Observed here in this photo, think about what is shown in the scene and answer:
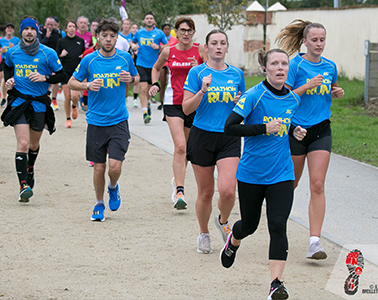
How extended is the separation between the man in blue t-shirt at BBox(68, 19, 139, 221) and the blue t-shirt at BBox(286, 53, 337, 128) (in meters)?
1.93

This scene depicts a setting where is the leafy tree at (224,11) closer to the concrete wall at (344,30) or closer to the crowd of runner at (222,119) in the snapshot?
the concrete wall at (344,30)

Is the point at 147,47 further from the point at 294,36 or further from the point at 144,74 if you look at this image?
the point at 294,36

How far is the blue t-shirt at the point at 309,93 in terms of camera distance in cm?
549

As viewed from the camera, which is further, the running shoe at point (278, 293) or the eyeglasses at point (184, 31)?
the eyeglasses at point (184, 31)

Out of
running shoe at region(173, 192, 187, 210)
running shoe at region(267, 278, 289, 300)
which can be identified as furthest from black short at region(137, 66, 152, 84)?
running shoe at region(267, 278, 289, 300)

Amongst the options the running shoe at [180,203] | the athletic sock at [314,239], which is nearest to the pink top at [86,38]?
the running shoe at [180,203]

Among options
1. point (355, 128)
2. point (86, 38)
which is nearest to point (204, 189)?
point (355, 128)

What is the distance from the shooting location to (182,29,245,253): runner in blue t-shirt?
545 centimetres

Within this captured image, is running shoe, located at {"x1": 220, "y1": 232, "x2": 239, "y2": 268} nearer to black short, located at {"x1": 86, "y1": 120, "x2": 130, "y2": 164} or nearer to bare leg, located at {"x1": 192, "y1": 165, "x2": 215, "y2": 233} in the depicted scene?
bare leg, located at {"x1": 192, "y1": 165, "x2": 215, "y2": 233}

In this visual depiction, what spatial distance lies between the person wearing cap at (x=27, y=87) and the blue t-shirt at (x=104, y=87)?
1.11 m

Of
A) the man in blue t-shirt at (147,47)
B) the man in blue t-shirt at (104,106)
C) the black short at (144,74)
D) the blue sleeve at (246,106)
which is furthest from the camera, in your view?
the man in blue t-shirt at (147,47)

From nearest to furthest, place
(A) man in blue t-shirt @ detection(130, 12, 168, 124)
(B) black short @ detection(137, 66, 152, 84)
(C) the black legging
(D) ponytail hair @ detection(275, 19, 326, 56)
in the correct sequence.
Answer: (C) the black legging → (D) ponytail hair @ detection(275, 19, 326, 56) → (B) black short @ detection(137, 66, 152, 84) → (A) man in blue t-shirt @ detection(130, 12, 168, 124)

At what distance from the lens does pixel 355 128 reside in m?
12.8

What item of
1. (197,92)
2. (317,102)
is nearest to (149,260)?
(197,92)
